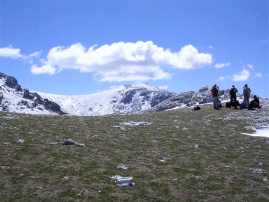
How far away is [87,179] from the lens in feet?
37.4

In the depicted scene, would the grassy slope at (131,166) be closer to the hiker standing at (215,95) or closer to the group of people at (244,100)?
the group of people at (244,100)

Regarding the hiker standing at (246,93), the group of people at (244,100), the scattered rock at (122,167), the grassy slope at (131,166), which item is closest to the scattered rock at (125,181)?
the grassy slope at (131,166)

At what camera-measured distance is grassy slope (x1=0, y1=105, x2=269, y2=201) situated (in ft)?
34.2

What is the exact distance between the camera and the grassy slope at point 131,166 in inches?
410

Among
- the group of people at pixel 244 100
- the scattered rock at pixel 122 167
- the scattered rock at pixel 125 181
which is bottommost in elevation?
the scattered rock at pixel 125 181

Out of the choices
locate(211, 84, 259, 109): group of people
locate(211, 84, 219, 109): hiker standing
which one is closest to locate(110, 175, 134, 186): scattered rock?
locate(211, 84, 259, 109): group of people

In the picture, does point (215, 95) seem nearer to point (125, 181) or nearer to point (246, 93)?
point (246, 93)

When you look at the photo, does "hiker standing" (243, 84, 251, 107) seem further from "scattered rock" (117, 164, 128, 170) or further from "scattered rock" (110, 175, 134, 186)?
"scattered rock" (110, 175, 134, 186)

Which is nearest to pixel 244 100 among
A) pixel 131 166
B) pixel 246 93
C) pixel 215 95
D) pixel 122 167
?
pixel 246 93

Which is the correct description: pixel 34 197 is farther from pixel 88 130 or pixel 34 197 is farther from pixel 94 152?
pixel 88 130

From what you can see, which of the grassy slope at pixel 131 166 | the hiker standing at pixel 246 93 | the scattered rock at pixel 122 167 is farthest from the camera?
the hiker standing at pixel 246 93

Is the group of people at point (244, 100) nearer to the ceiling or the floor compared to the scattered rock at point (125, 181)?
nearer to the ceiling

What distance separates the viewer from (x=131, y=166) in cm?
1353

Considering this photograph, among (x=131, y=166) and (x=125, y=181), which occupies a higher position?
(x=131, y=166)
